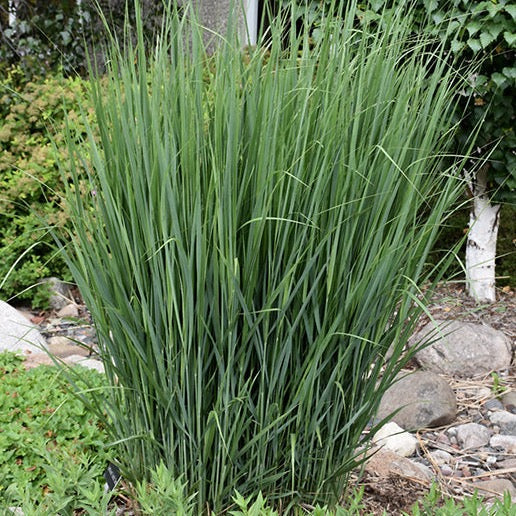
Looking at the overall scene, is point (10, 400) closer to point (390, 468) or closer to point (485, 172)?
point (390, 468)

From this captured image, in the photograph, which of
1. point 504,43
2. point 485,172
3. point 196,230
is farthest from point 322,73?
point 485,172

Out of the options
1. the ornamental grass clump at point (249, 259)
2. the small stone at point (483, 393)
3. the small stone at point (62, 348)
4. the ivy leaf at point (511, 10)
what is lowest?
the small stone at point (483, 393)

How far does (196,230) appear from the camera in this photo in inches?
67.7

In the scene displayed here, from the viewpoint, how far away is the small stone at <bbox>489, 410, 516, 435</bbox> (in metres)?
3.64

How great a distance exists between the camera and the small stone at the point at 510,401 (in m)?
3.88

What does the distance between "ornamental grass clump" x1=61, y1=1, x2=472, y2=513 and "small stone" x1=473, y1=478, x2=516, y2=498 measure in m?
1.24

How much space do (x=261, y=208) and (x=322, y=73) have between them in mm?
436

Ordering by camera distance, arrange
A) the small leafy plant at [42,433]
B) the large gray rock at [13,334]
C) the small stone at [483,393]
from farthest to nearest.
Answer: the small stone at [483,393] < the large gray rock at [13,334] < the small leafy plant at [42,433]

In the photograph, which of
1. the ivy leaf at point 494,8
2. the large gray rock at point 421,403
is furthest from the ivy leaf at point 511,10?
the large gray rock at point 421,403

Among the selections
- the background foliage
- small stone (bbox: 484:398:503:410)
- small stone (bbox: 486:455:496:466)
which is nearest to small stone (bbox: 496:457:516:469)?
small stone (bbox: 486:455:496:466)

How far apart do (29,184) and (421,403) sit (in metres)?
2.78

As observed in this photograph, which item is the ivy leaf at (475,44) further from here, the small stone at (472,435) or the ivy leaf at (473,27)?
the small stone at (472,435)

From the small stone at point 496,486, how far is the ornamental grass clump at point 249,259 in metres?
1.24

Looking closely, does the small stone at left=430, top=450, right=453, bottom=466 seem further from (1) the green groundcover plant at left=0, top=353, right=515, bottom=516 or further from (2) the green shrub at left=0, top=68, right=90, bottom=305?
(2) the green shrub at left=0, top=68, right=90, bottom=305
